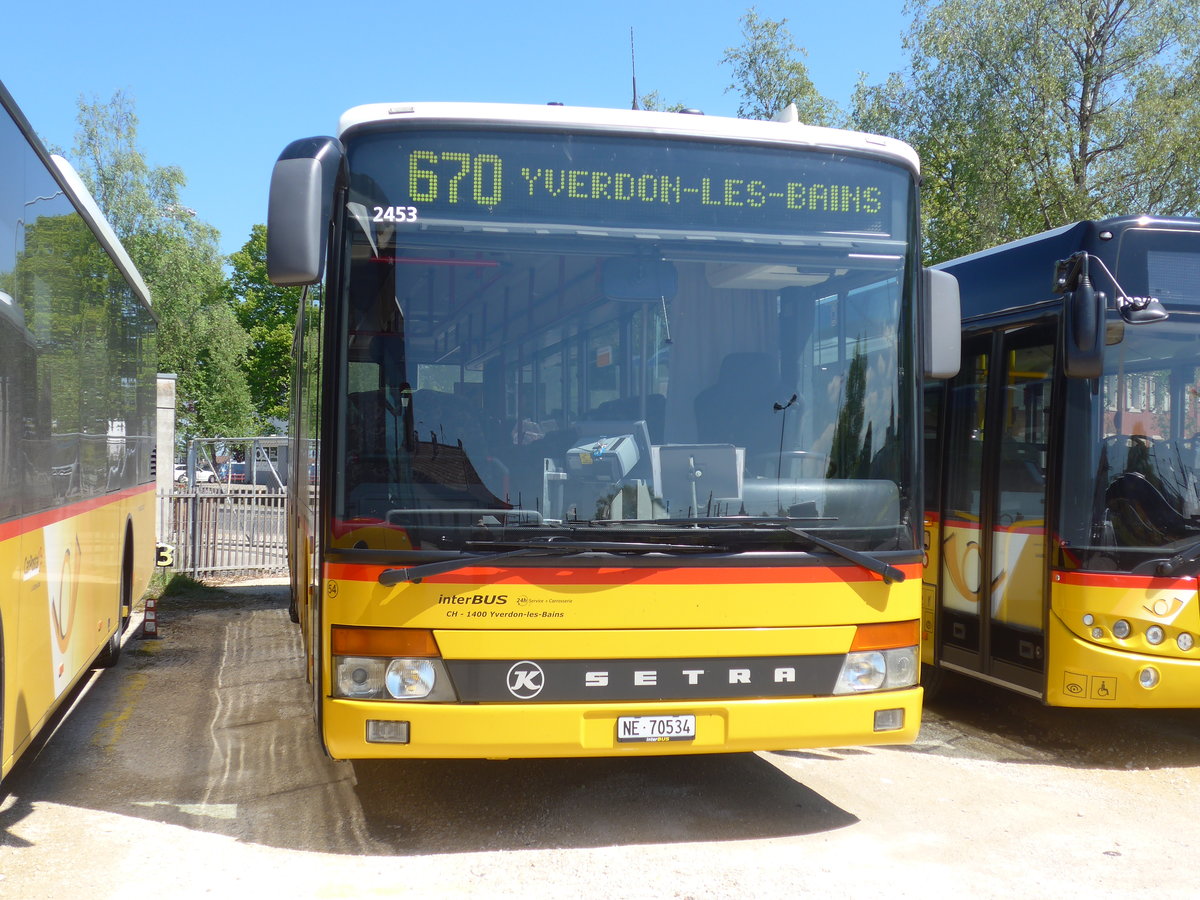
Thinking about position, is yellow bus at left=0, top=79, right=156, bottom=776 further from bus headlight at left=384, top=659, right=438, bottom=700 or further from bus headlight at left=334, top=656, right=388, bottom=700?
bus headlight at left=384, top=659, right=438, bottom=700

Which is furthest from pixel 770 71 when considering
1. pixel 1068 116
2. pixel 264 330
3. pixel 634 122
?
pixel 264 330

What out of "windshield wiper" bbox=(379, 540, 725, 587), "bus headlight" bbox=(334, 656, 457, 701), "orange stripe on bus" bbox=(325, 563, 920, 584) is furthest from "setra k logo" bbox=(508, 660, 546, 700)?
"windshield wiper" bbox=(379, 540, 725, 587)

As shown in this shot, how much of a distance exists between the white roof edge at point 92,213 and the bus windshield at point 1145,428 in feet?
18.9

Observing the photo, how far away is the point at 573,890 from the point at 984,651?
4047mm

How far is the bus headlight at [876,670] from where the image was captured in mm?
5266

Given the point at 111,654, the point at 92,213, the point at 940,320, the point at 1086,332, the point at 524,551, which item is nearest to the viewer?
the point at 524,551

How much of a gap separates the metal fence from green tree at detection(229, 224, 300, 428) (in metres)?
39.3

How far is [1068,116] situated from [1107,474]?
52.3ft

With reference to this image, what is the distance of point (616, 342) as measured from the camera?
5.17 metres

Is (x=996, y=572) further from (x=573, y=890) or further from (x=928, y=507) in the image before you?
(x=573, y=890)

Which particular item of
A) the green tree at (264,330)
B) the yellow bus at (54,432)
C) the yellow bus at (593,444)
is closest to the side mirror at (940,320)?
the yellow bus at (593,444)

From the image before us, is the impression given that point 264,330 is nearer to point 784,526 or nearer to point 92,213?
point 92,213

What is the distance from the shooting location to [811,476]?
527 centimetres

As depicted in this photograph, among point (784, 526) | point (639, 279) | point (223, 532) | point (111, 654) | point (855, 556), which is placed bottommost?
point (111, 654)
